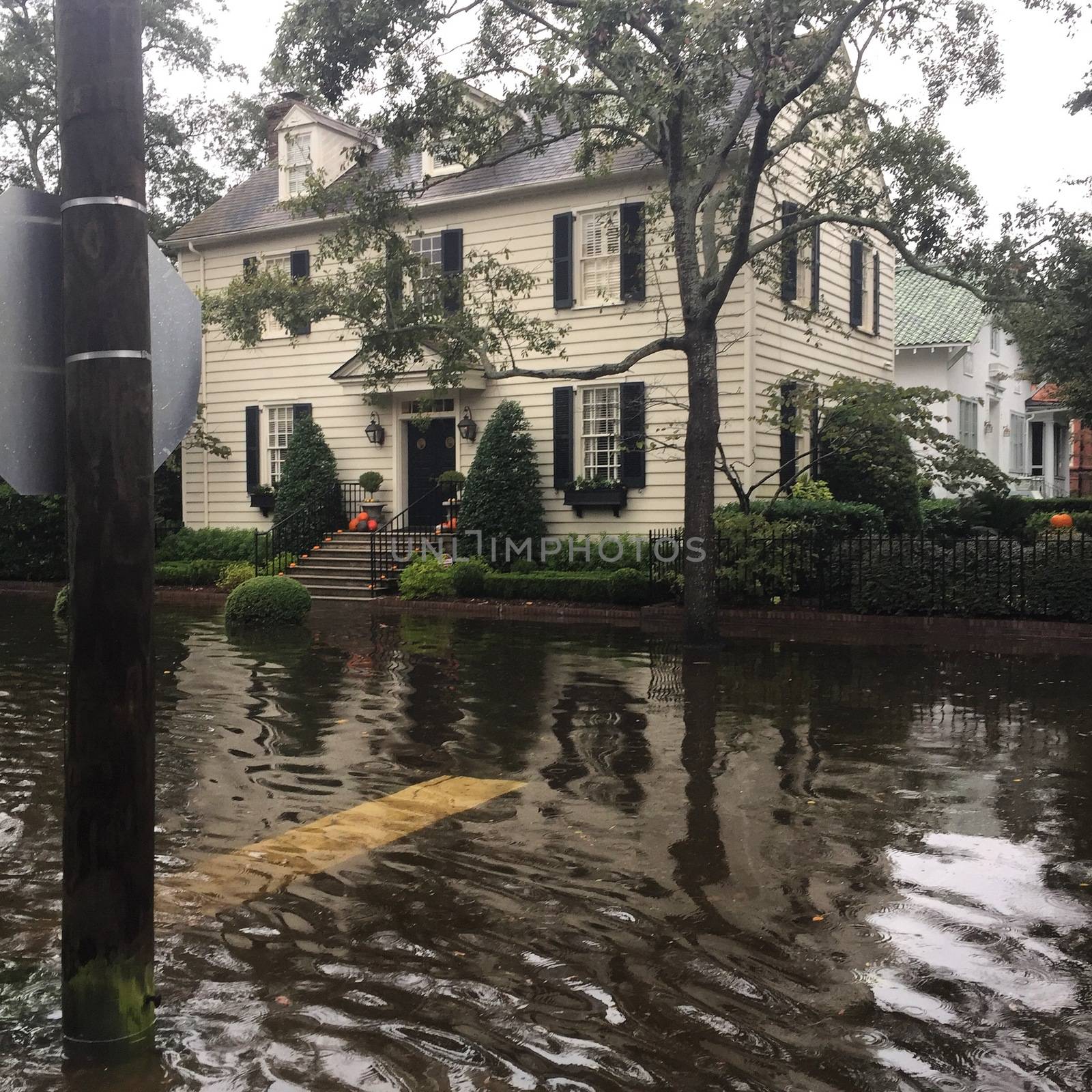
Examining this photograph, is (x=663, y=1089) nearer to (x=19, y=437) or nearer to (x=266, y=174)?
(x=19, y=437)

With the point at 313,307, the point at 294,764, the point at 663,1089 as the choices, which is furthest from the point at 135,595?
the point at 313,307

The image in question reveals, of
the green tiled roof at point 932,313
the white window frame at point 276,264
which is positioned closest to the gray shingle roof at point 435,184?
the white window frame at point 276,264

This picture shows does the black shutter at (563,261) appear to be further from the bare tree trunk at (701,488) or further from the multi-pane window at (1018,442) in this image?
the multi-pane window at (1018,442)

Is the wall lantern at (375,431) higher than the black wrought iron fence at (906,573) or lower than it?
higher

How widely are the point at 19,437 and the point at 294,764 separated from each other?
4.72m

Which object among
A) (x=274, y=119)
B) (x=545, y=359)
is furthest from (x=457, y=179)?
(x=274, y=119)

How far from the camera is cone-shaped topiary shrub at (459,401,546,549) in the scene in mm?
21062

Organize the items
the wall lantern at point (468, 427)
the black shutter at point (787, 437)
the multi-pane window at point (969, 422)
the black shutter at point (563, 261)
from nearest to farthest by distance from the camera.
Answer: the black shutter at point (787, 437) < the black shutter at point (563, 261) < the wall lantern at point (468, 427) < the multi-pane window at point (969, 422)

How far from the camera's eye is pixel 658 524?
20453mm

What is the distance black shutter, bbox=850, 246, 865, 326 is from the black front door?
344 inches

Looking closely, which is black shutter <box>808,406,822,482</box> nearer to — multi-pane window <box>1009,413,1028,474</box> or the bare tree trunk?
the bare tree trunk

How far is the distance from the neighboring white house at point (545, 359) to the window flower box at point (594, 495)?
14 centimetres

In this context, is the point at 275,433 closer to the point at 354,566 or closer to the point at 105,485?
the point at 354,566

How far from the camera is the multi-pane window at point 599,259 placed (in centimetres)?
2105
